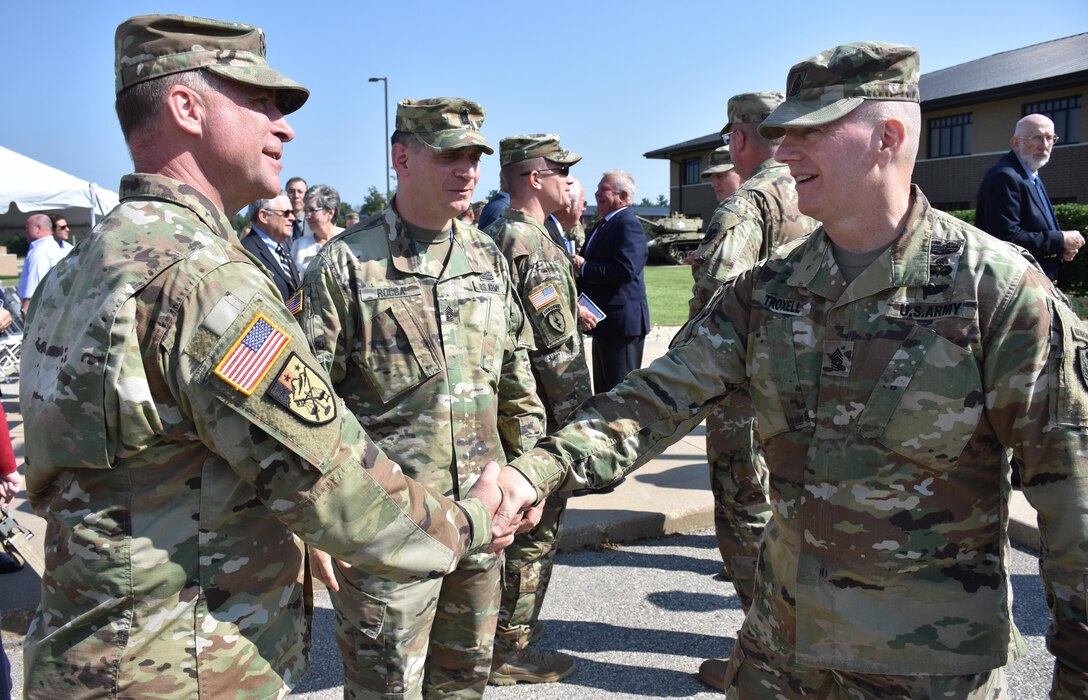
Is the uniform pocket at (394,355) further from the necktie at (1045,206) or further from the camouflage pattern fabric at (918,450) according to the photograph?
the necktie at (1045,206)

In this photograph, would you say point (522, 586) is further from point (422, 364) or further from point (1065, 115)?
point (1065, 115)

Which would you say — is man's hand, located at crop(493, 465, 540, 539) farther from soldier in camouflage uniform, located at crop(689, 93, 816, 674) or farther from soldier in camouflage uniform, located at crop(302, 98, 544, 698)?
soldier in camouflage uniform, located at crop(689, 93, 816, 674)

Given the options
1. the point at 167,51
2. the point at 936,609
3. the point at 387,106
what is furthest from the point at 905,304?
the point at 387,106

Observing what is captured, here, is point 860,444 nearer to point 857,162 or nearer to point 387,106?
point 857,162

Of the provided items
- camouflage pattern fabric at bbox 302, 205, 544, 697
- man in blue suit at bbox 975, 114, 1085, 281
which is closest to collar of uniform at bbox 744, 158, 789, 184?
camouflage pattern fabric at bbox 302, 205, 544, 697

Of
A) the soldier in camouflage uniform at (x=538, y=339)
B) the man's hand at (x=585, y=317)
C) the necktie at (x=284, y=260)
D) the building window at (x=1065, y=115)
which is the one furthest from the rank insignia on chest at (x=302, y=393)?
the building window at (x=1065, y=115)

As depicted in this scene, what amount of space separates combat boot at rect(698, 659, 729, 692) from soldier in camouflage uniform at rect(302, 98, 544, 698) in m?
1.15

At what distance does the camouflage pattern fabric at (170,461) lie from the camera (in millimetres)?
1679

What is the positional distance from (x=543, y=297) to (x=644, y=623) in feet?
5.85

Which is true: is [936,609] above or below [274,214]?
below

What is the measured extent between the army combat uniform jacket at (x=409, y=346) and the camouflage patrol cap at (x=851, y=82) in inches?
55.6

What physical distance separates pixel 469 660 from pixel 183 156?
2.07 m

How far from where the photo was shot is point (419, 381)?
2.98 meters

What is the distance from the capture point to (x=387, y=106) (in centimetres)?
2912
